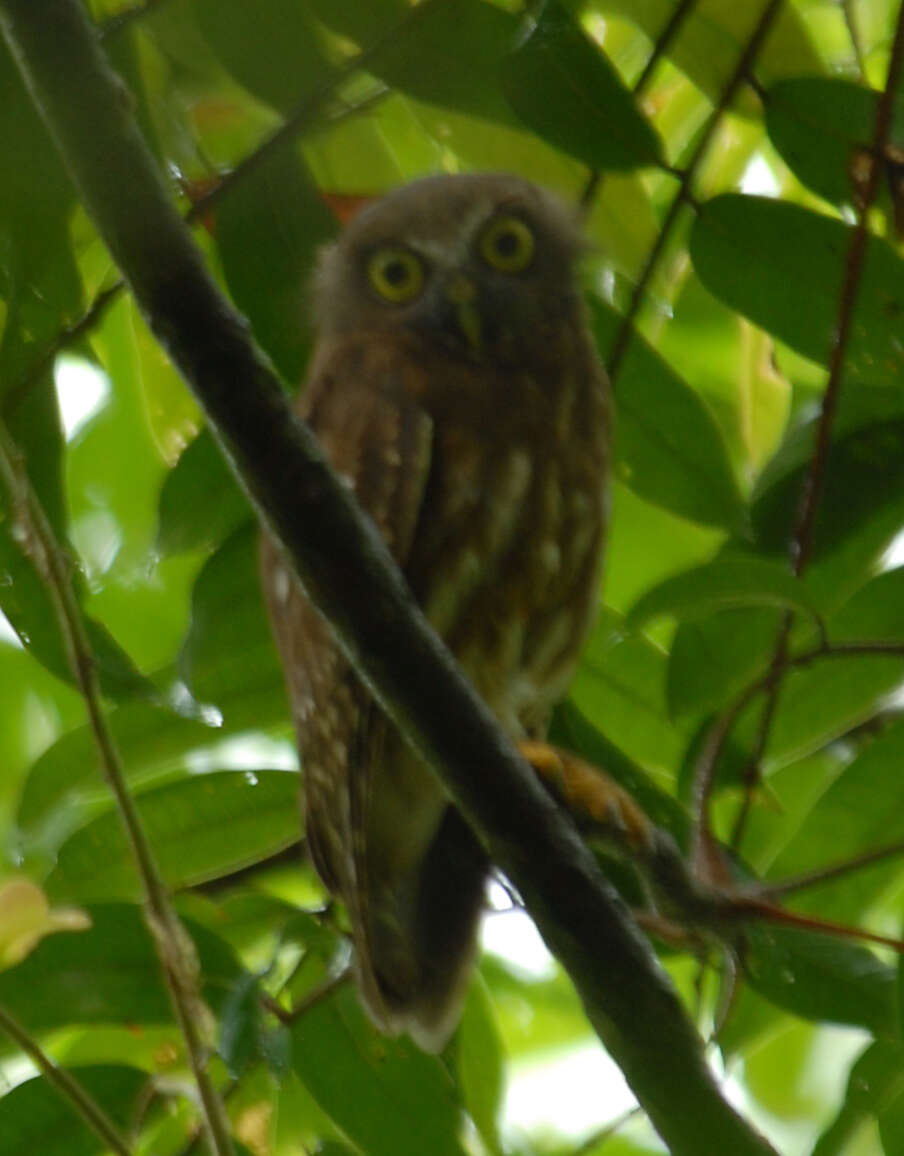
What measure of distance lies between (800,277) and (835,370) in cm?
18

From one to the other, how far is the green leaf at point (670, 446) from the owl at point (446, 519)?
0.13 m

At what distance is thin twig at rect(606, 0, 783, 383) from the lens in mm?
1991

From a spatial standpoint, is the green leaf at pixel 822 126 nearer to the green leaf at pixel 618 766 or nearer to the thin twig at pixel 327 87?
the thin twig at pixel 327 87

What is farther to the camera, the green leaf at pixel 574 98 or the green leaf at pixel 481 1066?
the green leaf at pixel 481 1066

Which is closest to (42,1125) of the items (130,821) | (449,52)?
(130,821)

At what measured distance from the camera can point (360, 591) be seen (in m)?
1.44

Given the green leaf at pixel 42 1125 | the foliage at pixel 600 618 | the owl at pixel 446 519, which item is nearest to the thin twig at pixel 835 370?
the foliage at pixel 600 618

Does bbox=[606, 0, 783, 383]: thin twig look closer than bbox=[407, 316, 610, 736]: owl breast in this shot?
Yes

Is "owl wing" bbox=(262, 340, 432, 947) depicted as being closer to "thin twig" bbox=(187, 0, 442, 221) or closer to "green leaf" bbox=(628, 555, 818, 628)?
"thin twig" bbox=(187, 0, 442, 221)

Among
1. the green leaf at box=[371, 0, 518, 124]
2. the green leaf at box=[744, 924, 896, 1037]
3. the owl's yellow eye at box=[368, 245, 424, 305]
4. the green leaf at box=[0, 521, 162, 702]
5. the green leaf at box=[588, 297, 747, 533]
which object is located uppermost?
the green leaf at box=[371, 0, 518, 124]

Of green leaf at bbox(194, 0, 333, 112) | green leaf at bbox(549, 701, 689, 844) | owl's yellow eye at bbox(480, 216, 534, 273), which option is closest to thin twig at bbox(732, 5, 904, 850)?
green leaf at bbox(549, 701, 689, 844)

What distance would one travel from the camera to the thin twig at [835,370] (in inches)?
71.9

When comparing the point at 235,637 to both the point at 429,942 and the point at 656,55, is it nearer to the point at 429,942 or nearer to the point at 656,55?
the point at 429,942

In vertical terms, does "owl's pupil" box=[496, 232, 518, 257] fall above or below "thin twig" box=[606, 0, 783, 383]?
below
